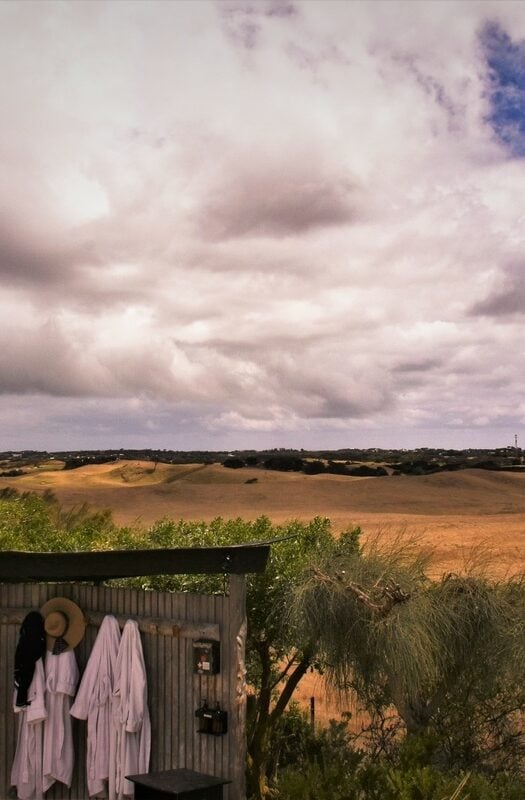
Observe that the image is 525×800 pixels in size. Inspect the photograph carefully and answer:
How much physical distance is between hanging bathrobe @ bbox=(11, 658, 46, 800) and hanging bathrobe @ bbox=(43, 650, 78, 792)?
0.29ft

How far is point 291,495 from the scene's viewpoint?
72.8 m

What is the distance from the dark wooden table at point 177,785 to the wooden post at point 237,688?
20 centimetres

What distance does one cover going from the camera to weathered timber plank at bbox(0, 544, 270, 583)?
819 cm

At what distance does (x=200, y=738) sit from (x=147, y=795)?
30.2 inches

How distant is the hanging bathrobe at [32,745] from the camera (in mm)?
9086

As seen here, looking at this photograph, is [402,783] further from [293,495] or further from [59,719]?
[293,495]

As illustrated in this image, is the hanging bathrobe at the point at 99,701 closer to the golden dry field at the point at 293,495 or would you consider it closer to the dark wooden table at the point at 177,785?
the dark wooden table at the point at 177,785

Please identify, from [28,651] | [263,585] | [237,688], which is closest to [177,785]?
[237,688]

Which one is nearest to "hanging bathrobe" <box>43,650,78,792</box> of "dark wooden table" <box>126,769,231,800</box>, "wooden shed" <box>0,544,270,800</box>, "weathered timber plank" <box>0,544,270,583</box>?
"wooden shed" <box>0,544,270,800</box>

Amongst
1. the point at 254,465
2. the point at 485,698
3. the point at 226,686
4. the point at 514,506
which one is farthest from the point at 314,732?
the point at 254,465

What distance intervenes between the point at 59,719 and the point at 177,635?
1.78 m

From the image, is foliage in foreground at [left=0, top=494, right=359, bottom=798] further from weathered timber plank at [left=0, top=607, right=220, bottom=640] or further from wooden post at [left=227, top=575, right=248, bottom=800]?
weathered timber plank at [left=0, top=607, right=220, bottom=640]

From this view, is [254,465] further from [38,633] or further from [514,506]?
[38,633]

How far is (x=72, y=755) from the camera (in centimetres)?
910
